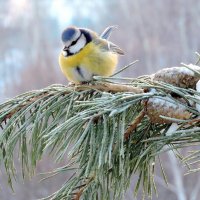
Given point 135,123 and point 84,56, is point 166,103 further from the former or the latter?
point 84,56

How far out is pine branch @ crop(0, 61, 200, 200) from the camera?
0.37 m

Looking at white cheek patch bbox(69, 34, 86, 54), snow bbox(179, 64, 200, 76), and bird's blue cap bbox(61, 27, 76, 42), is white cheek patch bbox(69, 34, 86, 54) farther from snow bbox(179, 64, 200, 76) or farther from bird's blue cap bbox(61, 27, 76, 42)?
snow bbox(179, 64, 200, 76)

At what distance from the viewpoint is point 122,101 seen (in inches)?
15.3

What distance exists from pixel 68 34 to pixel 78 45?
0.04 meters

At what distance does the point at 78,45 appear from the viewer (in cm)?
71

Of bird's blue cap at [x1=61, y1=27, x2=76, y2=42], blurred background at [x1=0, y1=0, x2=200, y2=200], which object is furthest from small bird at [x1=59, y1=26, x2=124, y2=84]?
blurred background at [x1=0, y1=0, x2=200, y2=200]

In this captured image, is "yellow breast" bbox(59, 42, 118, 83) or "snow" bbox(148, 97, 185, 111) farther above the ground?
"yellow breast" bbox(59, 42, 118, 83)

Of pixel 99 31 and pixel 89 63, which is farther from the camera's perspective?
pixel 99 31

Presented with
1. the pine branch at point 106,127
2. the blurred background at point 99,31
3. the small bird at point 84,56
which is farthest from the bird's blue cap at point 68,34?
the blurred background at point 99,31

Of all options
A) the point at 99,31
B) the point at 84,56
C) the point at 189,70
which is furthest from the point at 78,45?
the point at 99,31

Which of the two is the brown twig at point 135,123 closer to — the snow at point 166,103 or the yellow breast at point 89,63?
the snow at point 166,103

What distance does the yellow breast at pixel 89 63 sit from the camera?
0.66 meters

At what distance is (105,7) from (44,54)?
2.60 meters

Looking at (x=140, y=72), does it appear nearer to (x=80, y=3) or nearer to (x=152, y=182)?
(x=80, y=3)
